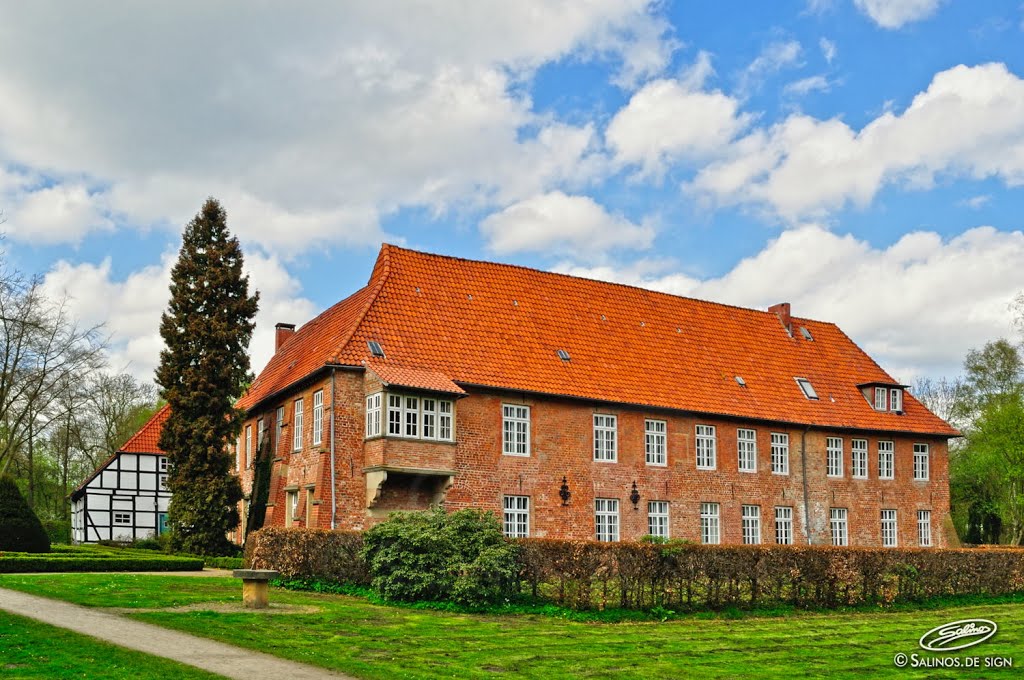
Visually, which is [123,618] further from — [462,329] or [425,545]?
[462,329]

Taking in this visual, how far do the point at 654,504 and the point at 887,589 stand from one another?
9413 millimetres

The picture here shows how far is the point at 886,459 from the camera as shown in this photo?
3647cm

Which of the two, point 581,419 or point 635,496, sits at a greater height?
point 581,419

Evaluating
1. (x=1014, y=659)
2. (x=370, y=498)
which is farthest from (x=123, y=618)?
(x=1014, y=659)

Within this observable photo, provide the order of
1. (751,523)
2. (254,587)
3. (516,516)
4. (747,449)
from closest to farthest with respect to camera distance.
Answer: (254,587) < (516,516) < (751,523) < (747,449)

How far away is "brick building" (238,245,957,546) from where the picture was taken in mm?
26094

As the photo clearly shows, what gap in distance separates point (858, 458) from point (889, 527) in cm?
274

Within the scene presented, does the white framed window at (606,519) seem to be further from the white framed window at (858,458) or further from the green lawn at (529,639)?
the white framed window at (858,458)

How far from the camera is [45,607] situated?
16531 millimetres

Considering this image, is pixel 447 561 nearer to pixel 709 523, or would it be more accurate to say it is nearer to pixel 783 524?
pixel 709 523

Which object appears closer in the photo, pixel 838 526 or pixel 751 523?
pixel 751 523

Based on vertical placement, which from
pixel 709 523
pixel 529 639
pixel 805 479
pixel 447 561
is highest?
pixel 805 479

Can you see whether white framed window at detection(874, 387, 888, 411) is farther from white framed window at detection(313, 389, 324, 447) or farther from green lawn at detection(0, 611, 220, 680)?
green lawn at detection(0, 611, 220, 680)

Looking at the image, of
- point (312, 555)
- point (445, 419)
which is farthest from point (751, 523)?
point (312, 555)
